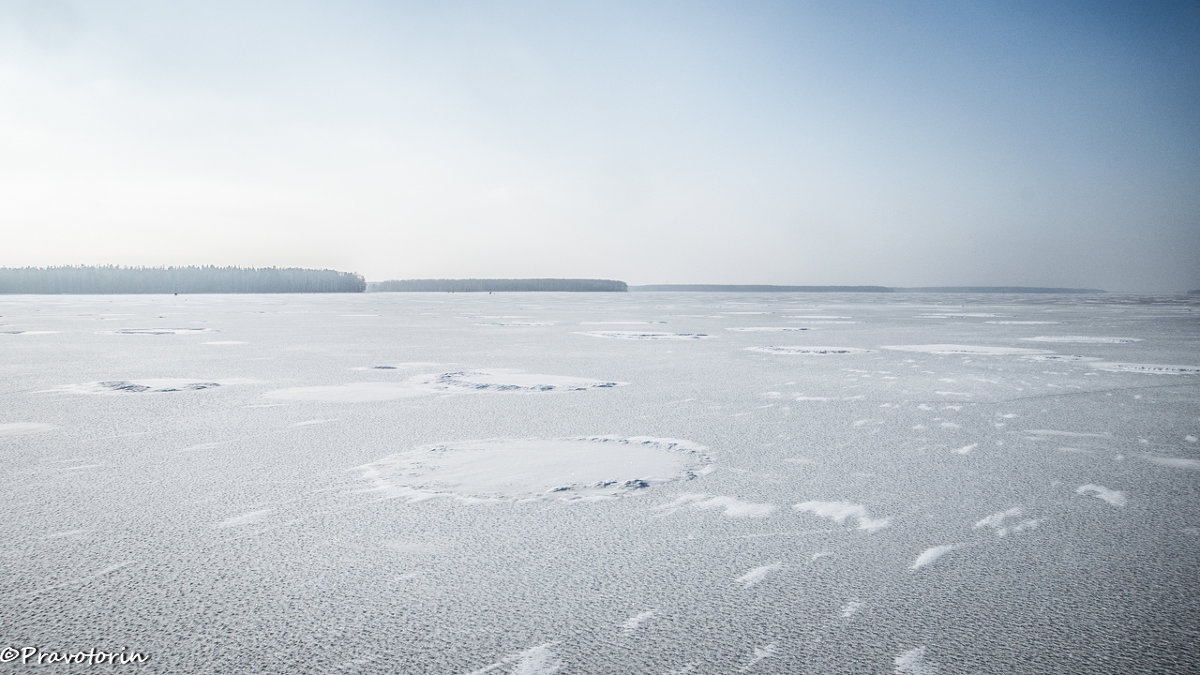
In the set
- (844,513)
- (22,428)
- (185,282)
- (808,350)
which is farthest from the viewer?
(185,282)

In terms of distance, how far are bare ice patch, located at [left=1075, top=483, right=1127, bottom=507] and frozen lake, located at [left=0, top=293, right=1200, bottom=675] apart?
0.04 meters

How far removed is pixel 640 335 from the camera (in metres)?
12.9

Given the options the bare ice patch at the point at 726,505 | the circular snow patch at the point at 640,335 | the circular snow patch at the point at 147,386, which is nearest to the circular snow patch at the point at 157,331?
the circular snow patch at the point at 640,335

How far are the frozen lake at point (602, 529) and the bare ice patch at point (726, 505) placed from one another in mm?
17

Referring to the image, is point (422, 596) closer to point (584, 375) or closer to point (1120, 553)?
point (1120, 553)

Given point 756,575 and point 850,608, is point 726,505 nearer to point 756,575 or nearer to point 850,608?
point 756,575

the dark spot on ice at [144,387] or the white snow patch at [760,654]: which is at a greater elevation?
the white snow patch at [760,654]

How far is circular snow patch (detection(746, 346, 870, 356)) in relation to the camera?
9391mm

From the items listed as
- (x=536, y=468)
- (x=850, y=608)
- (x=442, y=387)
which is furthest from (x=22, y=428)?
(x=850, y=608)

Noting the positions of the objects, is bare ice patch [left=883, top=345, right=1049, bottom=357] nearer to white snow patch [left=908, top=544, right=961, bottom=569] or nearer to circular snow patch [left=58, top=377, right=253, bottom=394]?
white snow patch [left=908, top=544, right=961, bottom=569]

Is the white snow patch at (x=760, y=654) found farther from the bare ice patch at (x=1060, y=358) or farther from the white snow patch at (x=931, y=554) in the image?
the bare ice patch at (x=1060, y=358)

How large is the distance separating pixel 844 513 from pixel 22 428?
14.6ft

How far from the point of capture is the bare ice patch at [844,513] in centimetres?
259

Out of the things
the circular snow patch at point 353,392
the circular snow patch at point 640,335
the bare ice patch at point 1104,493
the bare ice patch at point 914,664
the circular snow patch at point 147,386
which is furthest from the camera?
the circular snow patch at point 640,335
